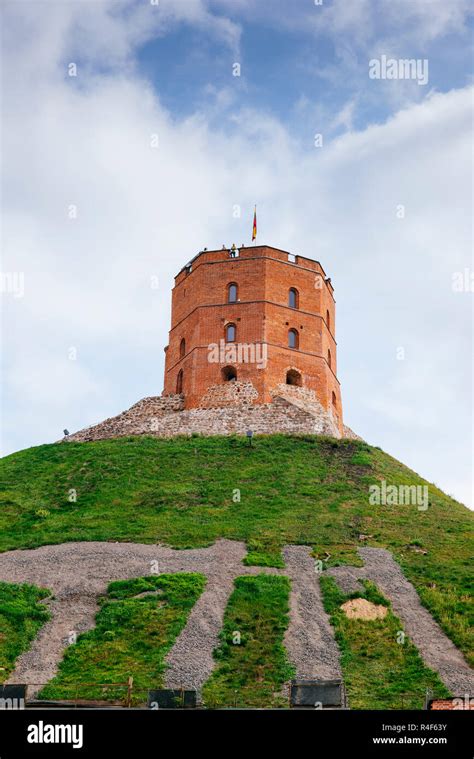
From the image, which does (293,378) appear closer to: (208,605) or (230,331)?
(230,331)

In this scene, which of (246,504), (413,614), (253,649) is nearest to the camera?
(253,649)

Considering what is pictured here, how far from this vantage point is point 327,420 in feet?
133

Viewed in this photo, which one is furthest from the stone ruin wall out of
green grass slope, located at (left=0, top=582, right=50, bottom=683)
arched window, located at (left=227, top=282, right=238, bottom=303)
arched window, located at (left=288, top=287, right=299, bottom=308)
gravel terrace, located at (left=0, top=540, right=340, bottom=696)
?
green grass slope, located at (left=0, top=582, right=50, bottom=683)

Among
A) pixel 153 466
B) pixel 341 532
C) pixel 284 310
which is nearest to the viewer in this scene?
pixel 341 532

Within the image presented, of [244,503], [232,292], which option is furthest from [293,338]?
[244,503]

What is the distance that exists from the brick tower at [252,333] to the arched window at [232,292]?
1.9 inches

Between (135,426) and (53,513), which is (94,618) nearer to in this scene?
(53,513)

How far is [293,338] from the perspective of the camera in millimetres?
43156

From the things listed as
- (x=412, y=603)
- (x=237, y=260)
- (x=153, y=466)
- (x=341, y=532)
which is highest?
(x=237, y=260)

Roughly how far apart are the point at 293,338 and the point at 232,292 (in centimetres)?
374
